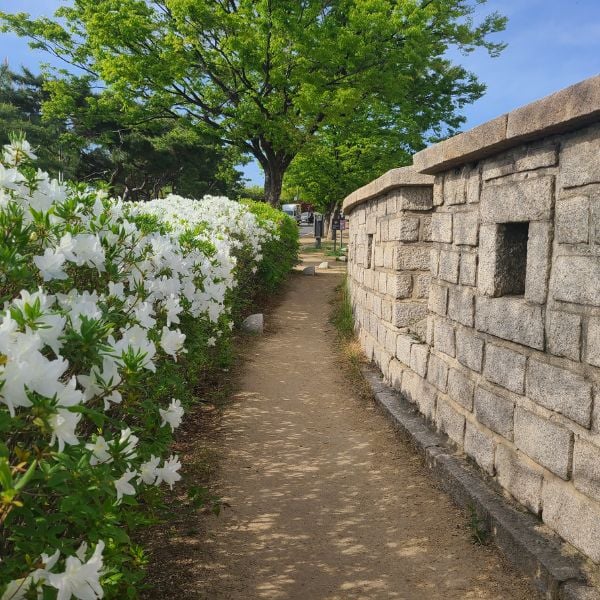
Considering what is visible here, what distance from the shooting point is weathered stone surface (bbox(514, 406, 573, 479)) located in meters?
2.67

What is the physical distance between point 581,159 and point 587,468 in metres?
1.39

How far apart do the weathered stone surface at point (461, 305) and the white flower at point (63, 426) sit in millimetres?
2916

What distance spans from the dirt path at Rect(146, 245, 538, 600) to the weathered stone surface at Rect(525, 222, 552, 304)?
1.38 metres

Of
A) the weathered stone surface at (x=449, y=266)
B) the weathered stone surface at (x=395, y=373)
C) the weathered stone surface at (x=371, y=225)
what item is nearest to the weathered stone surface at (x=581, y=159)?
the weathered stone surface at (x=449, y=266)

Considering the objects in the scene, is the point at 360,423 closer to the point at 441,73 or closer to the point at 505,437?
the point at 505,437

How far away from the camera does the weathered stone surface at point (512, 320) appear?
295 cm

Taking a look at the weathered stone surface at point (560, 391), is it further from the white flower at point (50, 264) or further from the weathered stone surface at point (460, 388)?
the white flower at point (50, 264)

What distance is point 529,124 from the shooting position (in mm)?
2910

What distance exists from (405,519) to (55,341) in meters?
2.67

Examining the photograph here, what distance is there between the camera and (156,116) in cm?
2011

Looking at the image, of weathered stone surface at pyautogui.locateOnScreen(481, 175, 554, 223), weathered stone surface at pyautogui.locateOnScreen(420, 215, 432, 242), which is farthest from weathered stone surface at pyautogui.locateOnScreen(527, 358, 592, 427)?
weathered stone surface at pyautogui.locateOnScreen(420, 215, 432, 242)

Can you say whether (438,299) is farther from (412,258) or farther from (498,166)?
(498,166)

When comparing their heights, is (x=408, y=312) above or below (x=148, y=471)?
above

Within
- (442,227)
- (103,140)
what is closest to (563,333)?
(442,227)
